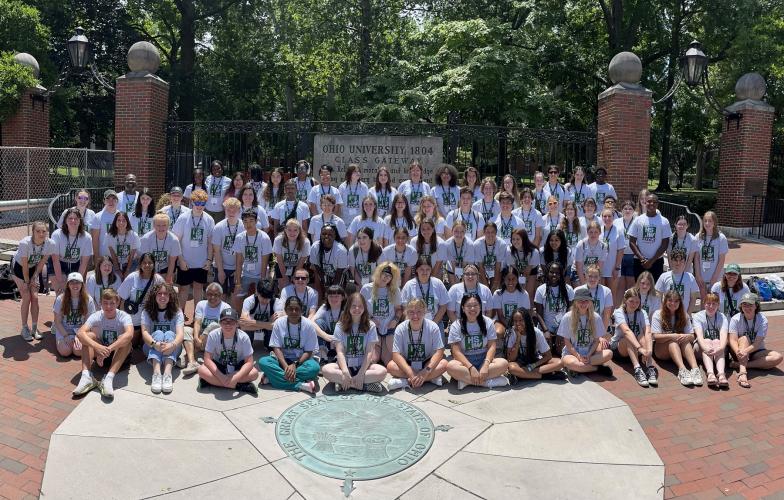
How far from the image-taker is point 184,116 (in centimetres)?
2372

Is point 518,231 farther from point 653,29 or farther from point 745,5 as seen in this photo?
point 653,29

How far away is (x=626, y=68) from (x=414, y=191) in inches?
233

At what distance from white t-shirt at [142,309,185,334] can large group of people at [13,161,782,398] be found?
2cm

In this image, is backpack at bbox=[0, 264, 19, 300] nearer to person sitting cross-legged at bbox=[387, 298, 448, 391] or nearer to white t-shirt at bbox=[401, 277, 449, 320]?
white t-shirt at bbox=[401, 277, 449, 320]

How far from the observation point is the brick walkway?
4523 millimetres

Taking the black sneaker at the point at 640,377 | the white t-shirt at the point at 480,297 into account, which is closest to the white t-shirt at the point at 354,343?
the white t-shirt at the point at 480,297

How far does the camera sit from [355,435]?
16.3ft

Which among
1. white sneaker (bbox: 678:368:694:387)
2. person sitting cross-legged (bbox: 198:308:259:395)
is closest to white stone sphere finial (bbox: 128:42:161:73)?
person sitting cross-legged (bbox: 198:308:259:395)

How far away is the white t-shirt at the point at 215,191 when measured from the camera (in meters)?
9.55

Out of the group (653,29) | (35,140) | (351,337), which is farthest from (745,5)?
(35,140)

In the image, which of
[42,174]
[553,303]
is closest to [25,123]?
[42,174]

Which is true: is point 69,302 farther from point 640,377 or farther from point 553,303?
point 640,377

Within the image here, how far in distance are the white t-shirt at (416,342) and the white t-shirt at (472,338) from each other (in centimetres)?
20

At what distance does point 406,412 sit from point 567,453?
139cm
